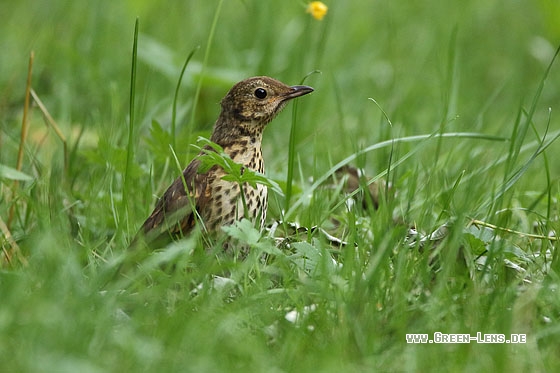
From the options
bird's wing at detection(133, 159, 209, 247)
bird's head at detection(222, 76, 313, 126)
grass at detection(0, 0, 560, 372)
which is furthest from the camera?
bird's head at detection(222, 76, 313, 126)

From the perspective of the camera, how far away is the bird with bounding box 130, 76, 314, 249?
15.4ft

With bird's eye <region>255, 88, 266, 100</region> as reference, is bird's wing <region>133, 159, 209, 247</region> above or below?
below

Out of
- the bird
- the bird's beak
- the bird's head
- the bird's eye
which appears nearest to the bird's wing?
the bird

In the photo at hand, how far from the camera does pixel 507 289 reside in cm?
Result: 397

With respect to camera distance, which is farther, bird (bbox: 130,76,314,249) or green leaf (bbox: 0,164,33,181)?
green leaf (bbox: 0,164,33,181)

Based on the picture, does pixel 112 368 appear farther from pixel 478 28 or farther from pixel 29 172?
pixel 478 28

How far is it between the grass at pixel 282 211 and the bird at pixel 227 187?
0.15 metres

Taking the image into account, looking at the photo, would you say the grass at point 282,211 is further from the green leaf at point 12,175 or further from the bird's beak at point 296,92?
the bird's beak at point 296,92

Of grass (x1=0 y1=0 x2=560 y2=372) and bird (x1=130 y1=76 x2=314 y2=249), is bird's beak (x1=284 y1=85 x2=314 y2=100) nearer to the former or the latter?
bird (x1=130 y1=76 x2=314 y2=249)

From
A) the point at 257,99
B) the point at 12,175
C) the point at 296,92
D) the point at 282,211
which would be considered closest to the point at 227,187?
the point at 282,211

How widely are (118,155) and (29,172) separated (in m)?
0.73

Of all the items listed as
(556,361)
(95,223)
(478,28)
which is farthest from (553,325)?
(478,28)

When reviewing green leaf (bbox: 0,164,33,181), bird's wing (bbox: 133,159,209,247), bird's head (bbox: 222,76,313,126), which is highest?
bird's head (bbox: 222,76,313,126)

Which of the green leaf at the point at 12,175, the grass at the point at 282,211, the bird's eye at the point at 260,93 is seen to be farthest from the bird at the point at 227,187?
the green leaf at the point at 12,175
